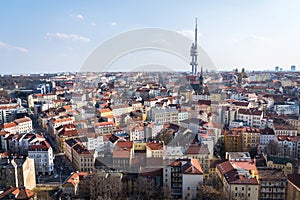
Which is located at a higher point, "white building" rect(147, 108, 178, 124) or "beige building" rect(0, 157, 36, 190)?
"white building" rect(147, 108, 178, 124)

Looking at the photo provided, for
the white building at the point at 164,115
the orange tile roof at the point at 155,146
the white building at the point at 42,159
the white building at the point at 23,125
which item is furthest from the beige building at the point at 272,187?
Result: the white building at the point at 23,125

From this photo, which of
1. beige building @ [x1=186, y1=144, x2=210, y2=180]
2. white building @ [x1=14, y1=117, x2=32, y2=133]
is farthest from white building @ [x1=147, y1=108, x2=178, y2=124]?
white building @ [x1=14, y1=117, x2=32, y2=133]

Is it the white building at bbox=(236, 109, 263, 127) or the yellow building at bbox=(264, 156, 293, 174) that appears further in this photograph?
the white building at bbox=(236, 109, 263, 127)

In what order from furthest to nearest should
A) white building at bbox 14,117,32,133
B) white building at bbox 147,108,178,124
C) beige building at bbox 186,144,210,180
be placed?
white building at bbox 147,108,178,124 → white building at bbox 14,117,32,133 → beige building at bbox 186,144,210,180

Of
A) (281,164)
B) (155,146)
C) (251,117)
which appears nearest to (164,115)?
(251,117)

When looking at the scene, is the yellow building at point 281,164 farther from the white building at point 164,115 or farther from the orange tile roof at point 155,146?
the white building at point 164,115

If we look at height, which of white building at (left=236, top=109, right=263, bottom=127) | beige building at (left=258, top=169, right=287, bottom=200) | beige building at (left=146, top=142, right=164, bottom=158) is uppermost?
white building at (left=236, top=109, right=263, bottom=127)

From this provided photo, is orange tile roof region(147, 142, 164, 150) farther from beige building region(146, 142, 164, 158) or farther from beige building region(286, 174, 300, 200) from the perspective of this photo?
beige building region(286, 174, 300, 200)

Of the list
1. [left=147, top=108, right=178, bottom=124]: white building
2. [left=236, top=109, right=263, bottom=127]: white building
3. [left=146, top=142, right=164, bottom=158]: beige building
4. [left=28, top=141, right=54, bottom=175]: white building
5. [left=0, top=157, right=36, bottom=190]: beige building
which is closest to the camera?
[left=0, top=157, right=36, bottom=190]: beige building

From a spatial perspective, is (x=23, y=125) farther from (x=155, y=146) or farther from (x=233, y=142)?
(x=233, y=142)

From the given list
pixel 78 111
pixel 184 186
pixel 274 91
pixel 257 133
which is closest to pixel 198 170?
pixel 184 186

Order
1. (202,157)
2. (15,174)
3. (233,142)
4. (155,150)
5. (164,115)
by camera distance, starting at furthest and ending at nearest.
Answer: (164,115), (233,142), (155,150), (202,157), (15,174)
